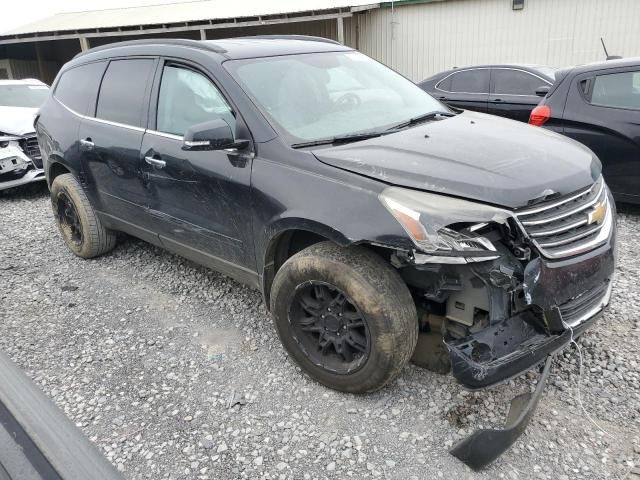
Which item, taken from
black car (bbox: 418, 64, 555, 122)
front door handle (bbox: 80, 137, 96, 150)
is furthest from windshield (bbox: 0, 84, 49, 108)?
black car (bbox: 418, 64, 555, 122)

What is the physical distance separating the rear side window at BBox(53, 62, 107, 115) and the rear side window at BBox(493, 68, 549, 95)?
18.2 feet

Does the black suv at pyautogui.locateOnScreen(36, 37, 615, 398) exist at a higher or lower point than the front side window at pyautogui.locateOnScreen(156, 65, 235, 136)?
lower

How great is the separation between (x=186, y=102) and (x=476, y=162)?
6.32 ft

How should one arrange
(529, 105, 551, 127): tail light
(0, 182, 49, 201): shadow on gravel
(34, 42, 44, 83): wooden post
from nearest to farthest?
(529, 105, 551, 127): tail light → (0, 182, 49, 201): shadow on gravel → (34, 42, 44, 83): wooden post

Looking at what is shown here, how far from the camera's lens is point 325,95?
322 centimetres

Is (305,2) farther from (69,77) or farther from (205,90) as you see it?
(205,90)

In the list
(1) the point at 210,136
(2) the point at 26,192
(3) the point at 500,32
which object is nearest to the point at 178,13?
(3) the point at 500,32

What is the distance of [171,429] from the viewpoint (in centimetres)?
259

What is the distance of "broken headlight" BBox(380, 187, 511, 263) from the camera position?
86.7 inches

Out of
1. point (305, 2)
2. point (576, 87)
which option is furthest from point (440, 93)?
point (305, 2)

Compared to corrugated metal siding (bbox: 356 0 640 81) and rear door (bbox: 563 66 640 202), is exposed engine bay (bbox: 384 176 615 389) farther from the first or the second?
corrugated metal siding (bbox: 356 0 640 81)

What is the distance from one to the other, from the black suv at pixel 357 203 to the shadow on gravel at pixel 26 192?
13.5 ft

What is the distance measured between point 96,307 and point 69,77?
85.5 inches

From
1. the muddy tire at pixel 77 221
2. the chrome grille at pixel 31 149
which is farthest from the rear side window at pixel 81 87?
the chrome grille at pixel 31 149
